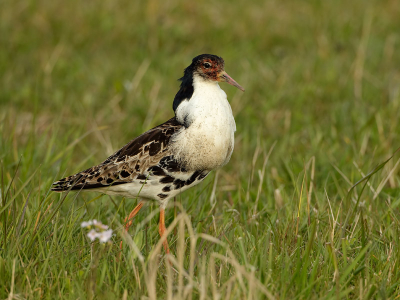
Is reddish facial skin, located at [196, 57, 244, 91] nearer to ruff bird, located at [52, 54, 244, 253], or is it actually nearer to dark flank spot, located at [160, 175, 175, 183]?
ruff bird, located at [52, 54, 244, 253]

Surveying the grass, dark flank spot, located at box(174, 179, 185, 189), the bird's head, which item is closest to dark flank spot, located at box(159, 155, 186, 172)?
dark flank spot, located at box(174, 179, 185, 189)

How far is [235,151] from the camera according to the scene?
25.8 ft

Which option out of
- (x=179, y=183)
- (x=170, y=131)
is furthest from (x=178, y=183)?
(x=170, y=131)

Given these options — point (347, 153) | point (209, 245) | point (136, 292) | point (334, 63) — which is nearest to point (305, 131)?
point (347, 153)

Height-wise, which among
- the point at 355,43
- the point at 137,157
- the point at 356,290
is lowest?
the point at 356,290

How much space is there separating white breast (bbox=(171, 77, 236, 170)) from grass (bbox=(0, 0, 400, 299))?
57 centimetres

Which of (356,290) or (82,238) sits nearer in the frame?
(356,290)

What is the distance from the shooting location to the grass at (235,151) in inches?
146

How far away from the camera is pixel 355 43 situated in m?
11.8

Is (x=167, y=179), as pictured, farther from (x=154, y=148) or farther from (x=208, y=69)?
(x=208, y=69)

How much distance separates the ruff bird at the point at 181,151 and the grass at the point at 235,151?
0.72 ft

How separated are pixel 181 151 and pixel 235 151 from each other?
3.35 m

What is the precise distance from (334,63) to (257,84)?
73.8 inches

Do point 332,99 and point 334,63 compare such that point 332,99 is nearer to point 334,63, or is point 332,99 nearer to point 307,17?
point 334,63
